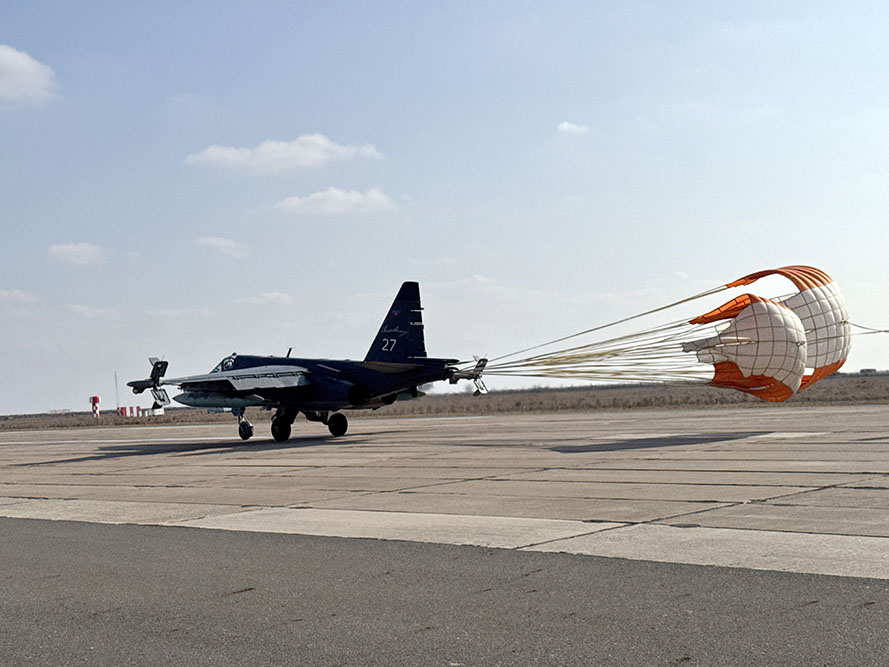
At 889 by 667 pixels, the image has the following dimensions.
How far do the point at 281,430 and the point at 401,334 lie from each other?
5631 millimetres

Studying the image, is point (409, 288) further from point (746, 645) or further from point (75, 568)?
point (746, 645)

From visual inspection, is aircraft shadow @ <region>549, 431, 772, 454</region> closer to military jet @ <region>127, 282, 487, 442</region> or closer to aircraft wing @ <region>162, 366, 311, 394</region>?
military jet @ <region>127, 282, 487, 442</region>

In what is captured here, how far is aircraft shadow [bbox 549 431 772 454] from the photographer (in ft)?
69.2

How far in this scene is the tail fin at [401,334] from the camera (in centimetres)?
3155

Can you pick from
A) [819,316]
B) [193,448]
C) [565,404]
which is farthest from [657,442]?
[565,404]

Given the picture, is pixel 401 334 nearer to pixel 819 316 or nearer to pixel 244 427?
pixel 244 427

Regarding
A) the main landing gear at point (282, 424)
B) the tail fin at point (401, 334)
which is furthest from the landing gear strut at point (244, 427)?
the tail fin at point (401, 334)

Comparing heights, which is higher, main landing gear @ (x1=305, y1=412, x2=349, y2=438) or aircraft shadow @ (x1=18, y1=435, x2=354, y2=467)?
main landing gear @ (x1=305, y1=412, x2=349, y2=438)

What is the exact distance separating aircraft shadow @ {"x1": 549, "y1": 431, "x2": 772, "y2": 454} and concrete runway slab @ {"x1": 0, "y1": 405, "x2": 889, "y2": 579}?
2.3 inches

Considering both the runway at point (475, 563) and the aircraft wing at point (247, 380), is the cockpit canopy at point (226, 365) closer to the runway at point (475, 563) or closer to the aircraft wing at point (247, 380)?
the aircraft wing at point (247, 380)

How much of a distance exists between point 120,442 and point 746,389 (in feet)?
88.5

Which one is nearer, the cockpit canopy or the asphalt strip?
the asphalt strip

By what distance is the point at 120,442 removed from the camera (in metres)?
38.8

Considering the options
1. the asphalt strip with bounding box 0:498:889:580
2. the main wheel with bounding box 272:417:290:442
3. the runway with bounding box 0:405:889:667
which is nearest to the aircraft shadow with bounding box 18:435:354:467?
the main wheel with bounding box 272:417:290:442
